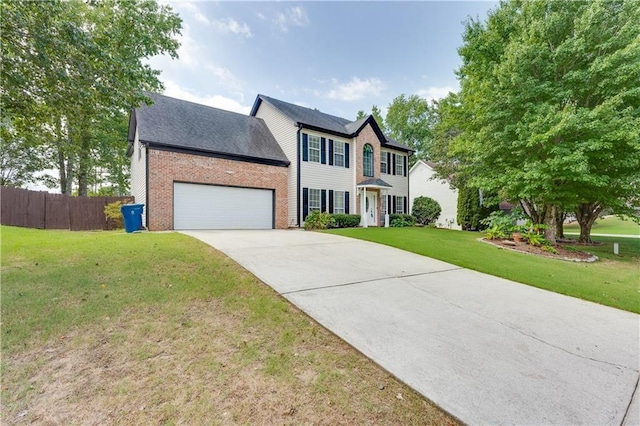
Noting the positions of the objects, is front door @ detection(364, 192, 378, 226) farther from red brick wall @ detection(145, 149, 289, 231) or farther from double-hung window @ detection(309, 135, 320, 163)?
red brick wall @ detection(145, 149, 289, 231)

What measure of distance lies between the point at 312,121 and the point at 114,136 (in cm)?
1365

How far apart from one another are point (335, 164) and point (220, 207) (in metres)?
7.07

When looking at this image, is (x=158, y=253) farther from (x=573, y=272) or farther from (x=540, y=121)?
(x=540, y=121)

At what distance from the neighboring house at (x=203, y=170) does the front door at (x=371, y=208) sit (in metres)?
5.62

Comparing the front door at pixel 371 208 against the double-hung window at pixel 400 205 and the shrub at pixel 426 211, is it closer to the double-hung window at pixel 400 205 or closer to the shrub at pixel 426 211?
the double-hung window at pixel 400 205

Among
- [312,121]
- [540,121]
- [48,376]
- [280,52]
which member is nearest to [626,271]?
[540,121]

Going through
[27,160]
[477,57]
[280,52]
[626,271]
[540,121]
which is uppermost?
[280,52]

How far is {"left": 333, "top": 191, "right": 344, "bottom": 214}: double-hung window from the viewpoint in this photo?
53.1 feet

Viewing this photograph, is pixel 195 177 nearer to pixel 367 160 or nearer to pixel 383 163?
pixel 367 160

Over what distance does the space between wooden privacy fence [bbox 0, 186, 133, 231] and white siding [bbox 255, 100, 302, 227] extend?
26.6 ft

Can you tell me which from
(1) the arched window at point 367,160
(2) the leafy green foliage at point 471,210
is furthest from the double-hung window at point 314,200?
(2) the leafy green foliage at point 471,210

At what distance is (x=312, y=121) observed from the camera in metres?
16.1

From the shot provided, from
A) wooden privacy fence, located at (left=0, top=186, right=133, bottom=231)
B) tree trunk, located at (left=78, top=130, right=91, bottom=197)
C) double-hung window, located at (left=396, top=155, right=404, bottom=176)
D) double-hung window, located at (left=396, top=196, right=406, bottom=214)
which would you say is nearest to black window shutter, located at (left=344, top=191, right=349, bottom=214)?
double-hung window, located at (left=396, top=196, right=406, bottom=214)

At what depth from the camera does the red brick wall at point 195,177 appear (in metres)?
11.1
